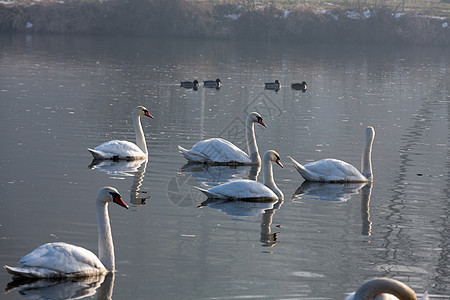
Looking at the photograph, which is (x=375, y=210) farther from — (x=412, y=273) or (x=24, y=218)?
(x=24, y=218)

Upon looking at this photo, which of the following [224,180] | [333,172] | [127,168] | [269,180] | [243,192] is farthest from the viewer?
[127,168]

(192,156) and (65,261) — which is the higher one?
(65,261)

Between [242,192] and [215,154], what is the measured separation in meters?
3.07

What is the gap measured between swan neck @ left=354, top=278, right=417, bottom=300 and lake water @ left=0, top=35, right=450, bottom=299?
7.85 feet

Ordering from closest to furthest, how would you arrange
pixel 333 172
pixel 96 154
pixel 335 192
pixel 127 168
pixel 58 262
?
pixel 58 262 < pixel 335 192 < pixel 333 172 < pixel 127 168 < pixel 96 154

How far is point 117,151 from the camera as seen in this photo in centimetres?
1472

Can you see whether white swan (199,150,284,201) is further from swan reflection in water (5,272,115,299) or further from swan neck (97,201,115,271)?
swan reflection in water (5,272,115,299)

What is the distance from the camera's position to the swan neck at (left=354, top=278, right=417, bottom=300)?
206 inches

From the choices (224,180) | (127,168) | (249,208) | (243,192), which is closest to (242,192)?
(243,192)

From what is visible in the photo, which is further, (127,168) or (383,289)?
(127,168)

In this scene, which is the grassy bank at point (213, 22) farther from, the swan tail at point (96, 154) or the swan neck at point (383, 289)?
the swan neck at point (383, 289)

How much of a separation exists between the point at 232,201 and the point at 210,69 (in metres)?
23.8

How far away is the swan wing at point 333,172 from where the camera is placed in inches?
527

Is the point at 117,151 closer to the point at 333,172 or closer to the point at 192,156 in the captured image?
the point at 192,156
